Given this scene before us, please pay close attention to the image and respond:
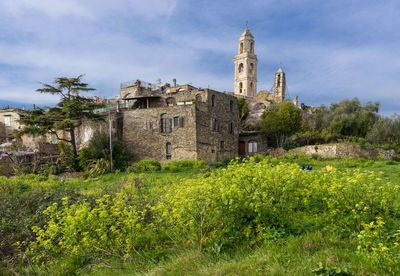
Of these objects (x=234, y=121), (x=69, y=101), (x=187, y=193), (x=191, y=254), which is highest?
(x=69, y=101)

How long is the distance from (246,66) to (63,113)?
41.2 m

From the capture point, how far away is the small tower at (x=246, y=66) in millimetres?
57375

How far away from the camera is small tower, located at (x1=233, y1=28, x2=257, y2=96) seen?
57.4 metres

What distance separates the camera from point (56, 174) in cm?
2205

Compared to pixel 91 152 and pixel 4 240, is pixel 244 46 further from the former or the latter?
pixel 4 240

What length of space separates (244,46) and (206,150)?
128 ft

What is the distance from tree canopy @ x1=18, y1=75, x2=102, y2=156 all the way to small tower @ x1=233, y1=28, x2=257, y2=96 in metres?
38.3

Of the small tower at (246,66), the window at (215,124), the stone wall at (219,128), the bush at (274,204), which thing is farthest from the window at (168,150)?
the small tower at (246,66)

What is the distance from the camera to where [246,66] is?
188 feet

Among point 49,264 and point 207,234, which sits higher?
point 207,234

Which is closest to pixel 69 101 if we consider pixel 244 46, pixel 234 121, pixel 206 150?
pixel 206 150

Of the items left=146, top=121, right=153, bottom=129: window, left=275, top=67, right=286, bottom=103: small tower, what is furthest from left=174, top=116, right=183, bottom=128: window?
left=275, top=67, right=286, bottom=103: small tower

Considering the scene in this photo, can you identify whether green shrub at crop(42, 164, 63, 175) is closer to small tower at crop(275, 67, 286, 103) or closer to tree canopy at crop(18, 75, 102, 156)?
tree canopy at crop(18, 75, 102, 156)

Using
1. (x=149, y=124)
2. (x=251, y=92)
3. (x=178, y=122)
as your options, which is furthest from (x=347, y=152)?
(x=251, y=92)
